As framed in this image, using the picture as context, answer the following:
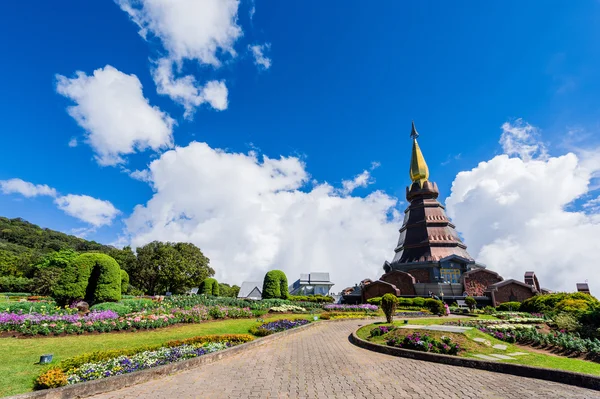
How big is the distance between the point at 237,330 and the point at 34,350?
767 cm

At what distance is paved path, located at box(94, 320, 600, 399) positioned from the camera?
617 cm

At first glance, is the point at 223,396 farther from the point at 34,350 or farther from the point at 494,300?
the point at 494,300

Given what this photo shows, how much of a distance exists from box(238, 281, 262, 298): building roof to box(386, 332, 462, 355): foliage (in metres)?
51.8

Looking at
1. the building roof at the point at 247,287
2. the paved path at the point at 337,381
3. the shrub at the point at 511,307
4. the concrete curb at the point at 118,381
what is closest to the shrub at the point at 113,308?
the concrete curb at the point at 118,381

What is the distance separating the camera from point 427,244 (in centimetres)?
4288

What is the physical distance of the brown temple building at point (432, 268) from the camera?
33.8 meters

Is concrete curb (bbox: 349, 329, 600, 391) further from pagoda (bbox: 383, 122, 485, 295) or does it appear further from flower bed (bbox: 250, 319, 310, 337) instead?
pagoda (bbox: 383, 122, 485, 295)

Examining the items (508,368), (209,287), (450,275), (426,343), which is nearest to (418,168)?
(450,275)

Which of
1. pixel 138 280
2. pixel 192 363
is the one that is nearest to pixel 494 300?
pixel 192 363

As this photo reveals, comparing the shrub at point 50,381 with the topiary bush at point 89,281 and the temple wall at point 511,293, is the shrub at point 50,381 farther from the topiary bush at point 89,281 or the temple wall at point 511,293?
the temple wall at point 511,293

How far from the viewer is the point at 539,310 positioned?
22531mm

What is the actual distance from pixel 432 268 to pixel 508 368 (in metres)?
33.6

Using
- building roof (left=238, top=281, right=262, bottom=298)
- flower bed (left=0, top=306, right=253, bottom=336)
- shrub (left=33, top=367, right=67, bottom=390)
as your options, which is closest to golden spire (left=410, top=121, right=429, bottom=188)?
building roof (left=238, top=281, right=262, bottom=298)

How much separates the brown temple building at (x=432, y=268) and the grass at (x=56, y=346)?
28954mm
